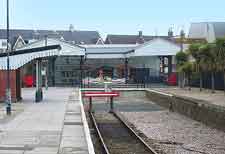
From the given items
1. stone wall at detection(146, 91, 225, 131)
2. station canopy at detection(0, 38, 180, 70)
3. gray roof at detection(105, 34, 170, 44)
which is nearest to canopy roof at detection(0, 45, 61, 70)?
stone wall at detection(146, 91, 225, 131)

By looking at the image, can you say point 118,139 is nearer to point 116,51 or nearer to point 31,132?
point 31,132

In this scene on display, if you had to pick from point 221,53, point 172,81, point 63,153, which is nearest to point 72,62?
point 172,81

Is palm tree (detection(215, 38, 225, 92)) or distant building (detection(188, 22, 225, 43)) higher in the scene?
distant building (detection(188, 22, 225, 43))

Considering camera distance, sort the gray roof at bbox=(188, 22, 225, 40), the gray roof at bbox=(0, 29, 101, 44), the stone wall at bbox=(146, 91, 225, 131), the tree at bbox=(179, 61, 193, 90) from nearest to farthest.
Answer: the stone wall at bbox=(146, 91, 225, 131)
the tree at bbox=(179, 61, 193, 90)
the gray roof at bbox=(188, 22, 225, 40)
the gray roof at bbox=(0, 29, 101, 44)

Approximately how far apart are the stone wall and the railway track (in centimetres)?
372

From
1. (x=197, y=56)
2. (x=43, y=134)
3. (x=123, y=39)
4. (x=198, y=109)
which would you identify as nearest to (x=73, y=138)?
(x=43, y=134)

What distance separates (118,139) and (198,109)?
8098 millimetres

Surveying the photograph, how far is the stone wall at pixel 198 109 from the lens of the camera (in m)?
22.4

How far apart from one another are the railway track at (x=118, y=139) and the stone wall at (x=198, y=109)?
3.72 m

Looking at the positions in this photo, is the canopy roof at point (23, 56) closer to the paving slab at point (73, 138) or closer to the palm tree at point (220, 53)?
the paving slab at point (73, 138)

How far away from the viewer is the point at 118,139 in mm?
19750

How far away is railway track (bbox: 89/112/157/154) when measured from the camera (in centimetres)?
1634

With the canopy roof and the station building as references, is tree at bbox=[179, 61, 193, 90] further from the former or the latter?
the canopy roof

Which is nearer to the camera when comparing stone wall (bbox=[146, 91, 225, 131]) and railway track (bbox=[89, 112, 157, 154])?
railway track (bbox=[89, 112, 157, 154])
